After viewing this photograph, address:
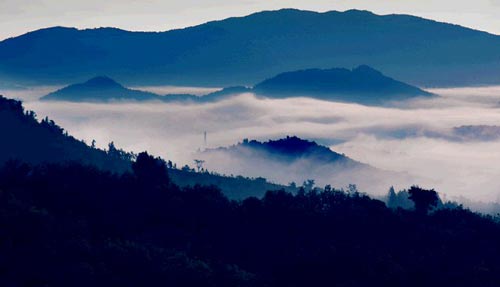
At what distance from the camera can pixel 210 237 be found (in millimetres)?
127062

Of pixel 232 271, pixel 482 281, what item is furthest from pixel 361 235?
pixel 232 271

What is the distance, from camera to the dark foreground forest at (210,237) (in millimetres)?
102938

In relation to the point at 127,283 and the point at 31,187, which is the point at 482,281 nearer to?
the point at 127,283

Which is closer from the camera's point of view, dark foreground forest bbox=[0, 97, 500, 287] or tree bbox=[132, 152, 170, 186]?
dark foreground forest bbox=[0, 97, 500, 287]

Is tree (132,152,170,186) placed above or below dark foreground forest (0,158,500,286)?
above

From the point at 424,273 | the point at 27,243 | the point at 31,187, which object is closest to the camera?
the point at 27,243

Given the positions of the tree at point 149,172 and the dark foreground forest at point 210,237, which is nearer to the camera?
the dark foreground forest at point 210,237

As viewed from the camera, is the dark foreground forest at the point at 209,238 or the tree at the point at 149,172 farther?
the tree at the point at 149,172

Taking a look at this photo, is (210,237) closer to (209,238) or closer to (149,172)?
(209,238)

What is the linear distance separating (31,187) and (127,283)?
1856 inches

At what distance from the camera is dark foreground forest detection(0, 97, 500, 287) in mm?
102938

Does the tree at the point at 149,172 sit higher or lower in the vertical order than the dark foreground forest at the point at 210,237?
higher

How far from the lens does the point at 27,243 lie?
106 metres

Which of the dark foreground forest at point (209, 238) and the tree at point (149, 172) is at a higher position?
the tree at point (149, 172)
